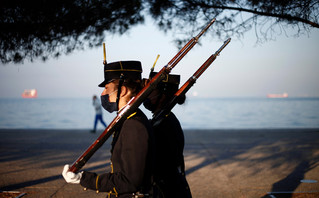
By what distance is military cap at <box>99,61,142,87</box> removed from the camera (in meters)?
1.90

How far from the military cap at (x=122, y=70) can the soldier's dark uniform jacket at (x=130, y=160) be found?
300 mm

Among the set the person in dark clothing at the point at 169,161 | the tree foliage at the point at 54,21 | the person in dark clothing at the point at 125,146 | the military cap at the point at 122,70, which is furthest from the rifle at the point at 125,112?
the tree foliage at the point at 54,21

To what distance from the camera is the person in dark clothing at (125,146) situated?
1586mm

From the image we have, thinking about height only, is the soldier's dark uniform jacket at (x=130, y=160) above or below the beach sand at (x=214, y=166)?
above

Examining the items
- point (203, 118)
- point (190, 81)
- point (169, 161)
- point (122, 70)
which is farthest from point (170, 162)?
point (203, 118)

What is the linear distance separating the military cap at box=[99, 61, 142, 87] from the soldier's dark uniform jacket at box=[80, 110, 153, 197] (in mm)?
300

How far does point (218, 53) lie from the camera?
2.33 meters

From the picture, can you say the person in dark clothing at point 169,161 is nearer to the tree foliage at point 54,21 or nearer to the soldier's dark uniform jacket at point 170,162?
the soldier's dark uniform jacket at point 170,162

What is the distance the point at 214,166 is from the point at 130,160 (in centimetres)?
498

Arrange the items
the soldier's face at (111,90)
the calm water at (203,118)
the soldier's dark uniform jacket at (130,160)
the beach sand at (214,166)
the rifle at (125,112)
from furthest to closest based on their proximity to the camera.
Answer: the calm water at (203,118), the beach sand at (214,166), the soldier's face at (111,90), the rifle at (125,112), the soldier's dark uniform jacket at (130,160)

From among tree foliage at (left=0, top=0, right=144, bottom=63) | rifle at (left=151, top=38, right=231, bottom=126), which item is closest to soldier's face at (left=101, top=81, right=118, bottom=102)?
rifle at (left=151, top=38, right=231, bottom=126)

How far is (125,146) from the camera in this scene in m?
1.61

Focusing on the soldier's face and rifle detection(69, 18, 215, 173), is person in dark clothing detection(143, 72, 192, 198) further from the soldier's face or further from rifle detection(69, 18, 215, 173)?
the soldier's face

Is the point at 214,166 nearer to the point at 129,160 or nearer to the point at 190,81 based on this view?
the point at 190,81
